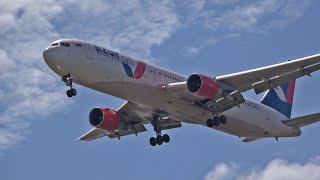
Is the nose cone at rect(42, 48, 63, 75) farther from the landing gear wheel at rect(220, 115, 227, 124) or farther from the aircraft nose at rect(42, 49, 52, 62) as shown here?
the landing gear wheel at rect(220, 115, 227, 124)

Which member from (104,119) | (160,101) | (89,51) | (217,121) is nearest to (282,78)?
(217,121)

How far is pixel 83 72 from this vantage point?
48.1 m

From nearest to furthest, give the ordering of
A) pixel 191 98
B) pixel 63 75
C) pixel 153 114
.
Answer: pixel 63 75, pixel 191 98, pixel 153 114

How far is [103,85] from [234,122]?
39.7ft

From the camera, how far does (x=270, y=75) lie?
1977 inches

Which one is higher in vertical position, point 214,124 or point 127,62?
point 127,62

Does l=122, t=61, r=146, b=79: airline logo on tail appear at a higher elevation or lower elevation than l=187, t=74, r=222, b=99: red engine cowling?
higher

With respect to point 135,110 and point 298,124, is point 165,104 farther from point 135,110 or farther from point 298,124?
point 298,124

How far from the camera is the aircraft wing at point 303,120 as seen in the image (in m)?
55.4

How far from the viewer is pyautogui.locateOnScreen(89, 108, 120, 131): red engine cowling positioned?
2199 inches

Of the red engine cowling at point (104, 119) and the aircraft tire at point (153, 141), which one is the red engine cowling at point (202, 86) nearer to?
the aircraft tire at point (153, 141)

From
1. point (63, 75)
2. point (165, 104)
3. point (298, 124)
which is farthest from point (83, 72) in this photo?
point (298, 124)

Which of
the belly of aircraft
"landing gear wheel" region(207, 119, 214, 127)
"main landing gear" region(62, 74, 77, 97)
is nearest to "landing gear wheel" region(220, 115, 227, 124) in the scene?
"landing gear wheel" region(207, 119, 214, 127)

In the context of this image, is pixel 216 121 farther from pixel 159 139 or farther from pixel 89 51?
pixel 89 51
